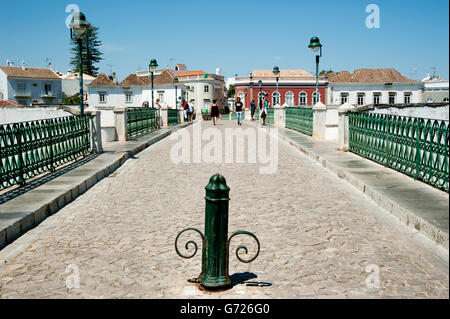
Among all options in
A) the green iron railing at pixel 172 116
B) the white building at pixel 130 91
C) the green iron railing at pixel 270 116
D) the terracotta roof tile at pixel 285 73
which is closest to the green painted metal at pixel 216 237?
the green iron railing at pixel 270 116

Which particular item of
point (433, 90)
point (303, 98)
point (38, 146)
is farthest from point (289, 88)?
point (38, 146)

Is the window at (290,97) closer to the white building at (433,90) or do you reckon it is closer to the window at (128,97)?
the white building at (433,90)

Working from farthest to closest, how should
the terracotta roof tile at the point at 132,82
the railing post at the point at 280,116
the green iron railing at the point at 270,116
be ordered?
the terracotta roof tile at the point at 132,82
the green iron railing at the point at 270,116
the railing post at the point at 280,116

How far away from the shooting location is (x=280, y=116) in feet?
94.9

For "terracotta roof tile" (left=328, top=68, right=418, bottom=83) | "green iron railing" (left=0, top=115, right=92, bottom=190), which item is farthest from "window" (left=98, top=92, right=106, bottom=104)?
"green iron railing" (left=0, top=115, right=92, bottom=190)

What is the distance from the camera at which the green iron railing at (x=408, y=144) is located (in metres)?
7.50

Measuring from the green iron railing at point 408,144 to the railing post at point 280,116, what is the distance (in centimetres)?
1510

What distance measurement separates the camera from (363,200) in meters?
7.63

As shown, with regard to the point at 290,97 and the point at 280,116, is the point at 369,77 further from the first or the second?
the point at 280,116

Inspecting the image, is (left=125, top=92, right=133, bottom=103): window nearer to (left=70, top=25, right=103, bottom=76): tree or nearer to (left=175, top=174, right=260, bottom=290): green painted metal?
(left=70, top=25, right=103, bottom=76): tree

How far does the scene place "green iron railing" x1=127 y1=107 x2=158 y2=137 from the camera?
782 inches

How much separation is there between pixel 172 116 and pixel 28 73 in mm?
52472

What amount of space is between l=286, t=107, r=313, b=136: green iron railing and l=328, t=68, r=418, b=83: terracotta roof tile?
167 ft
